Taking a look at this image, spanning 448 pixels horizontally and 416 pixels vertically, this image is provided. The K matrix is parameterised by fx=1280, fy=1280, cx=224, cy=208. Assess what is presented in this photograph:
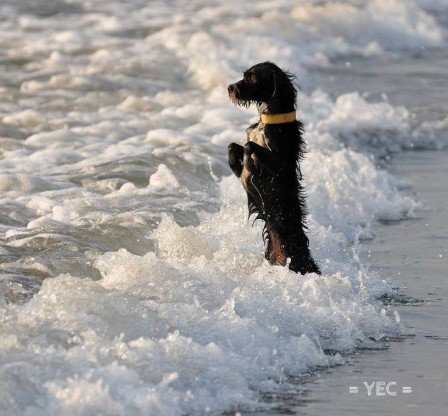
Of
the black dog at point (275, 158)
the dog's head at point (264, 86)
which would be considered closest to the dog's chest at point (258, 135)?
the black dog at point (275, 158)

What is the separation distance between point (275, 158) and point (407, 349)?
158cm

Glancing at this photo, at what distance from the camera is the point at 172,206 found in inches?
433

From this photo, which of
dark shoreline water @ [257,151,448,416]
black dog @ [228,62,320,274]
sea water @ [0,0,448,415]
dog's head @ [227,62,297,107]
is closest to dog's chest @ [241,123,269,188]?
black dog @ [228,62,320,274]

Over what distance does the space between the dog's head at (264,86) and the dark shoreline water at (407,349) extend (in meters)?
1.69

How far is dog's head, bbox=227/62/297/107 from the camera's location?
8.61 m

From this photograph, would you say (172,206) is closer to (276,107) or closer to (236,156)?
(236,156)

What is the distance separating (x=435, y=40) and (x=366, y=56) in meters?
1.99

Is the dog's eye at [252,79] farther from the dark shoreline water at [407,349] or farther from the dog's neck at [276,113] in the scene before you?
the dark shoreline water at [407,349]

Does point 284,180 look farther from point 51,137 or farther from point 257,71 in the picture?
point 51,137

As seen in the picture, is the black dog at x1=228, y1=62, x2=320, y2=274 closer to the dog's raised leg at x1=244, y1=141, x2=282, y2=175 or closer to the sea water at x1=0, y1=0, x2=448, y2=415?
the dog's raised leg at x1=244, y1=141, x2=282, y2=175

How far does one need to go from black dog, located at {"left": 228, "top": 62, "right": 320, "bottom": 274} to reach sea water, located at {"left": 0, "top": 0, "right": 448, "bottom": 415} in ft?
0.87

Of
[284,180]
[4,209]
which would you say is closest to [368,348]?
[284,180]

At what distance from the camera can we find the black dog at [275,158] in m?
8.59

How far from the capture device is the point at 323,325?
320 inches
